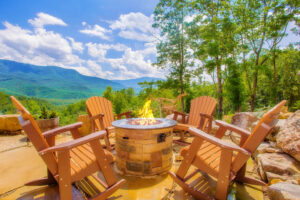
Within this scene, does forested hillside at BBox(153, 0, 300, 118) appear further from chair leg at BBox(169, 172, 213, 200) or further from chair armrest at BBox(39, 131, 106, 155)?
chair armrest at BBox(39, 131, 106, 155)

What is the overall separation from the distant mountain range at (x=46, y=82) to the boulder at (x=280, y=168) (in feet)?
134

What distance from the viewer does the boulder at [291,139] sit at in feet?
6.09

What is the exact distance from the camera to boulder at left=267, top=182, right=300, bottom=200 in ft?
3.86

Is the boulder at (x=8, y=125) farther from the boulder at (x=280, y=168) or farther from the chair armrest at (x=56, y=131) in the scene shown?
the boulder at (x=280, y=168)

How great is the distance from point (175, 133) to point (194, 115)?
2.56ft

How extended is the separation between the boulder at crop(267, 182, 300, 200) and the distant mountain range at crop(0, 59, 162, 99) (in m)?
41.5

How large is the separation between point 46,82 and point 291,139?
109301mm

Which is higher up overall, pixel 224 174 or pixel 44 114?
pixel 44 114

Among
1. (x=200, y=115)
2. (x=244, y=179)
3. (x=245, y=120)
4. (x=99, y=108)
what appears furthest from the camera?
(x=245, y=120)

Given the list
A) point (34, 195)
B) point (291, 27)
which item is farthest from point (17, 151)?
point (291, 27)

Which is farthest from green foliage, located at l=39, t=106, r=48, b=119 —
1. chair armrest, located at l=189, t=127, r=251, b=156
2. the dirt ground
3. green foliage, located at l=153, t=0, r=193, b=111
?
green foliage, located at l=153, t=0, r=193, b=111

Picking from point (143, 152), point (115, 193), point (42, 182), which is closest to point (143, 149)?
point (143, 152)

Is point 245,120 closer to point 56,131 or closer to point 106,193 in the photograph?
point 106,193

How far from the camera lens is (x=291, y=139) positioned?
77.4 inches
